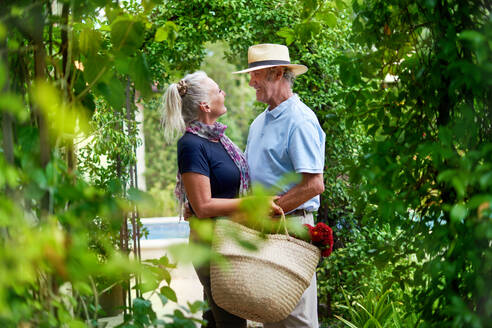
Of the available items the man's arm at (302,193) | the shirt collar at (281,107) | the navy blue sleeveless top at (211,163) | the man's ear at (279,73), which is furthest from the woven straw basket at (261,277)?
the man's ear at (279,73)

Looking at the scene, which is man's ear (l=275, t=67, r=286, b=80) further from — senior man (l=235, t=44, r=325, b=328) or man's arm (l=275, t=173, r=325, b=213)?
man's arm (l=275, t=173, r=325, b=213)

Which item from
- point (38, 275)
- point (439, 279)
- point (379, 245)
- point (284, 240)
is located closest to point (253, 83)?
point (284, 240)

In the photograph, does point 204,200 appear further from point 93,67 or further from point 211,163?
point 93,67

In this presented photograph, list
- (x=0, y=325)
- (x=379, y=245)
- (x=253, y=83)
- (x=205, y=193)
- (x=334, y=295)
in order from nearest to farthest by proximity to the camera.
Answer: (x=0, y=325) < (x=379, y=245) < (x=205, y=193) < (x=253, y=83) < (x=334, y=295)

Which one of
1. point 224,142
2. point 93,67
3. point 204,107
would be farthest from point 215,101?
point 93,67

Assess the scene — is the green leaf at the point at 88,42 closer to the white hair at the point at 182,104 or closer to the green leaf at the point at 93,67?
the green leaf at the point at 93,67

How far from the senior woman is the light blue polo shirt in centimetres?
11

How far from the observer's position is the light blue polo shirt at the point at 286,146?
2242 mm

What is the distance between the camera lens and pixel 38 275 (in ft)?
3.66

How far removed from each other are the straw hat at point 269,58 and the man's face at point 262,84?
0.11 ft

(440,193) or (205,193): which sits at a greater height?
(440,193)

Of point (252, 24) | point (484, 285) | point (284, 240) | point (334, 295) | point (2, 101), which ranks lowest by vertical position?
point (334, 295)

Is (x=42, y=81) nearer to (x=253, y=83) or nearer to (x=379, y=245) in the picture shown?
(x=379, y=245)

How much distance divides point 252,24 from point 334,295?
2075mm
